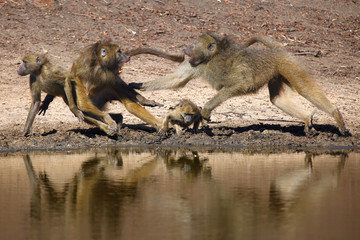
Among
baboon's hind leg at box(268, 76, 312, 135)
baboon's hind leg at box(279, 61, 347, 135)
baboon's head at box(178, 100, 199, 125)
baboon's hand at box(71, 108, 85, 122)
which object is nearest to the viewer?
baboon's hand at box(71, 108, 85, 122)

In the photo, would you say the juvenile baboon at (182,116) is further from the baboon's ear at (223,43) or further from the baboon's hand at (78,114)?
the baboon's hand at (78,114)

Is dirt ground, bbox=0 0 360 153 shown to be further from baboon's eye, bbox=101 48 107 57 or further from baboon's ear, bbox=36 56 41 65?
baboon's eye, bbox=101 48 107 57

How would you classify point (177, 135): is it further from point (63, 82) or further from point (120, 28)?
point (120, 28)

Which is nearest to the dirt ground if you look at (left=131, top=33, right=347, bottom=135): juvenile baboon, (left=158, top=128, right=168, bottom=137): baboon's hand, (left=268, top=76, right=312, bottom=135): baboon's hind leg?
(left=158, top=128, right=168, bottom=137): baboon's hand

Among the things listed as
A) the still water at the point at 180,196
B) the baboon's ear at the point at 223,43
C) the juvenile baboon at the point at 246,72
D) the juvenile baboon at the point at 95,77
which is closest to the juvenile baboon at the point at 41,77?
the juvenile baboon at the point at 95,77

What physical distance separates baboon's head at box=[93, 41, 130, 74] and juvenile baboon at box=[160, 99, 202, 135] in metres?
1.22

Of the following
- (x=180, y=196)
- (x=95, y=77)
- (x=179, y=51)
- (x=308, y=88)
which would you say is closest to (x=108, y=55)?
(x=95, y=77)

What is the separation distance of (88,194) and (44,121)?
4993mm

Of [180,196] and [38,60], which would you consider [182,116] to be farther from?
[180,196]

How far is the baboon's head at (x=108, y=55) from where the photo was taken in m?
9.51

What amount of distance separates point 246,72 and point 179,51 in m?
4.89

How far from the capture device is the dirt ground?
1002 cm

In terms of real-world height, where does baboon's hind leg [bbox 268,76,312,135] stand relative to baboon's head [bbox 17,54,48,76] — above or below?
below

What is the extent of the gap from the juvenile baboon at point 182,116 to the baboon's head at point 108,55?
48.1 inches
